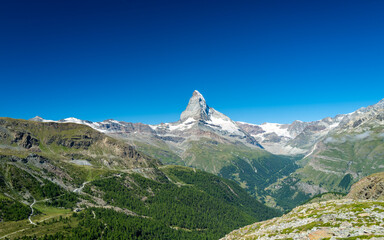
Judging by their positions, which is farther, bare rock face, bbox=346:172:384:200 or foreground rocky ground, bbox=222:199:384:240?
bare rock face, bbox=346:172:384:200

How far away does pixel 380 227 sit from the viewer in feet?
178

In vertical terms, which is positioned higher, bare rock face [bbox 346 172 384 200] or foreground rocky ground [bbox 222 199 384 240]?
bare rock face [bbox 346 172 384 200]

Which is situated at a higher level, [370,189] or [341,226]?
[370,189]

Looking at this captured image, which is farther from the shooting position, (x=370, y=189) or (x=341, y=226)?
(x=370, y=189)

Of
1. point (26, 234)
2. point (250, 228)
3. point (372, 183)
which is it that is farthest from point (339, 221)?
point (26, 234)

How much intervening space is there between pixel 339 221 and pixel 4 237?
188 metres

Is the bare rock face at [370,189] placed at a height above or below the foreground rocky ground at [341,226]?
above

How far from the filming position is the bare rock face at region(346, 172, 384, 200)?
14862 centimetres

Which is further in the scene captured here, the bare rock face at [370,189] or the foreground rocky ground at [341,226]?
the bare rock face at [370,189]

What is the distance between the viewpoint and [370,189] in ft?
521

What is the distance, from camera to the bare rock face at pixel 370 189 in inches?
5851

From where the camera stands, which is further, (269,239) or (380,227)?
(269,239)

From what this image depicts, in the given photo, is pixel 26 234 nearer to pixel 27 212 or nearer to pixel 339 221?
pixel 27 212

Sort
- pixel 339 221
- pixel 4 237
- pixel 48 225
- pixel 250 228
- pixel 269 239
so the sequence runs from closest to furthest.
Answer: pixel 339 221 → pixel 269 239 → pixel 250 228 → pixel 4 237 → pixel 48 225
